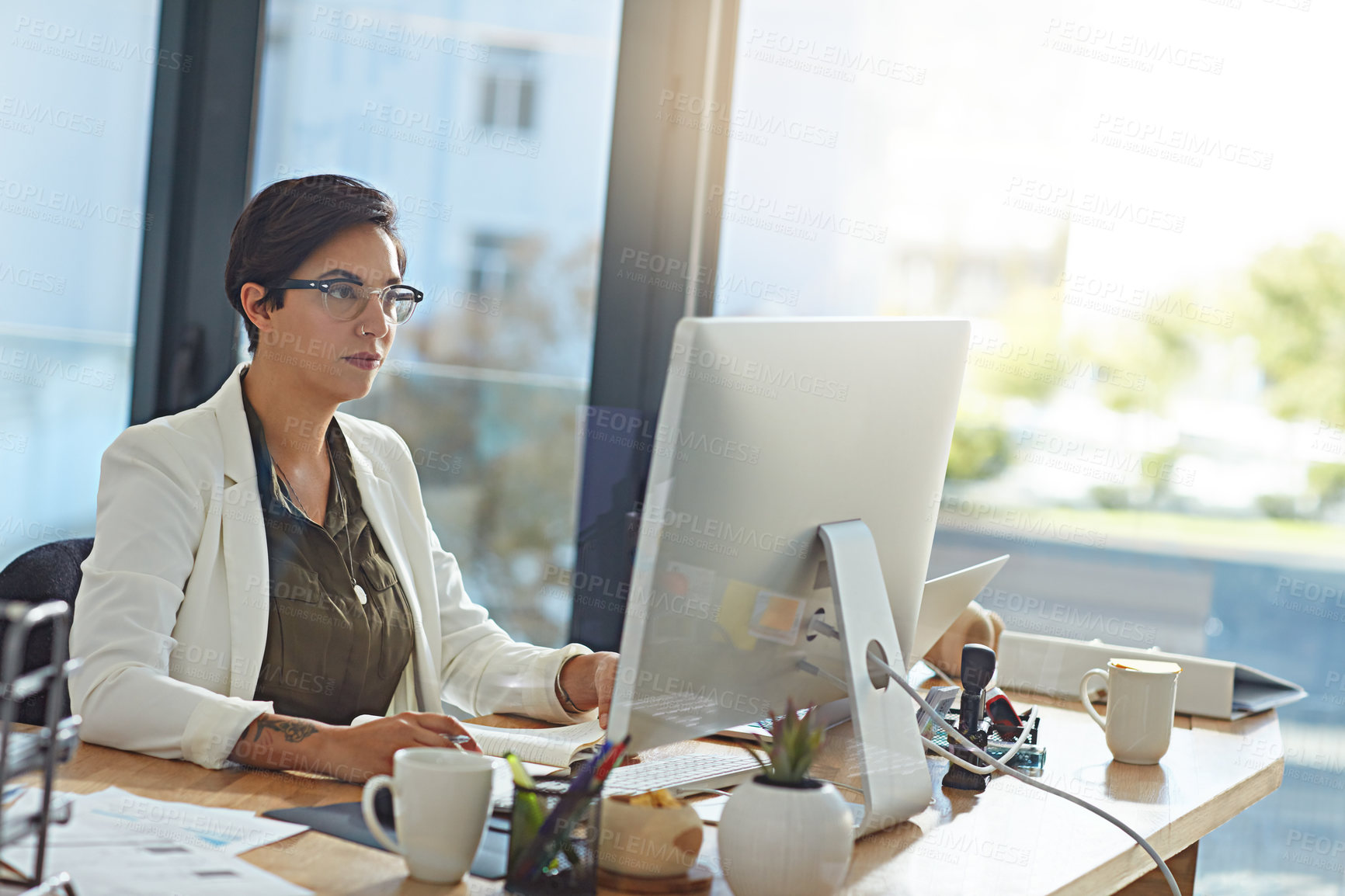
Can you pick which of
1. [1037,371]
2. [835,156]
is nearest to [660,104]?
[835,156]

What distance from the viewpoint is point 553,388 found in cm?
280

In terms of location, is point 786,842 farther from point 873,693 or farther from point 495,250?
point 495,250

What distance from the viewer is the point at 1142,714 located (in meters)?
1.57

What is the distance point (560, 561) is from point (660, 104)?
1117 millimetres
